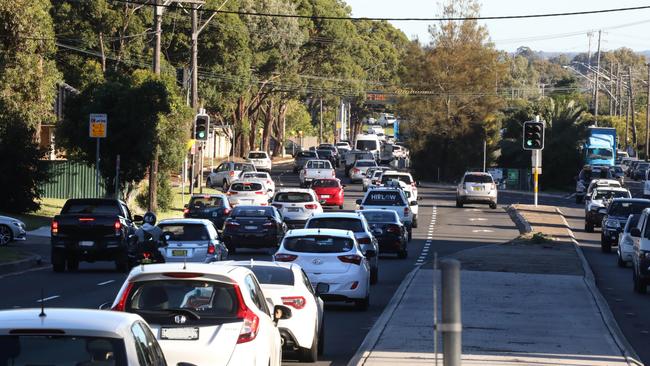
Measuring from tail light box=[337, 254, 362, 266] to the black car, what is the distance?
2049 centimetres

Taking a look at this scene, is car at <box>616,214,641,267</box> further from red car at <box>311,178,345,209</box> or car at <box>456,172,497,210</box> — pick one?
car at <box>456,172,497,210</box>

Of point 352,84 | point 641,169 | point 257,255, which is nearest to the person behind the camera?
point 257,255

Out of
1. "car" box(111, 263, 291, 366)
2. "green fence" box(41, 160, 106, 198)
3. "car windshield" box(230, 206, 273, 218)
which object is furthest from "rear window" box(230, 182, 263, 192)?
"car" box(111, 263, 291, 366)

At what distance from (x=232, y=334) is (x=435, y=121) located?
284 feet

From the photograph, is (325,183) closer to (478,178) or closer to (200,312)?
(478,178)

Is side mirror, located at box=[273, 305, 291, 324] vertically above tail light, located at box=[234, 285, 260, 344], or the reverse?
tail light, located at box=[234, 285, 260, 344]

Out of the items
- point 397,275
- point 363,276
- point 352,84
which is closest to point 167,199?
point 397,275

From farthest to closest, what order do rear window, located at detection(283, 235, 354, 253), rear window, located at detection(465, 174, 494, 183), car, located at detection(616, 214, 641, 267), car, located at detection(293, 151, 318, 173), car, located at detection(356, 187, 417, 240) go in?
car, located at detection(293, 151, 318, 173)
rear window, located at detection(465, 174, 494, 183)
car, located at detection(356, 187, 417, 240)
car, located at detection(616, 214, 641, 267)
rear window, located at detection(283, 235, 354, 253)

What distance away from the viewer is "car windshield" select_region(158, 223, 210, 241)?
94.6ft

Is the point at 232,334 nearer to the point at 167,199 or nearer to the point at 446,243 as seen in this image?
the point at 446,243

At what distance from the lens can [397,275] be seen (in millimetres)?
31172

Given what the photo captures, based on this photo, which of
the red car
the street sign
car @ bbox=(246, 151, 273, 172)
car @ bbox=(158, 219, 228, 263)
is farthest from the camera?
car @ bbox=(246, 151, 273, 172)

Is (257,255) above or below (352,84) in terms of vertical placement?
below

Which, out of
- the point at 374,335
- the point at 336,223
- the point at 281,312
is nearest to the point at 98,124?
the point at 336,223
